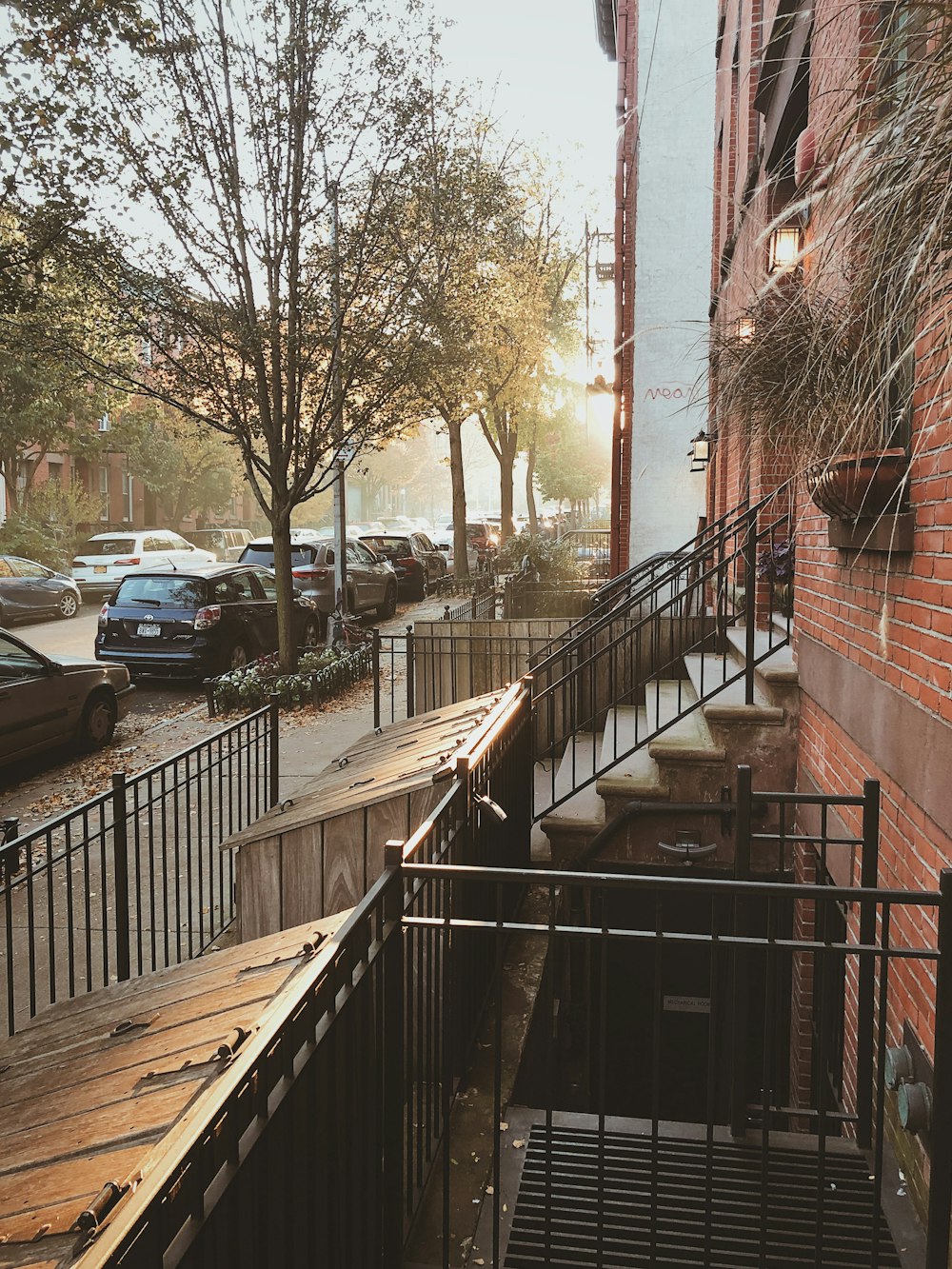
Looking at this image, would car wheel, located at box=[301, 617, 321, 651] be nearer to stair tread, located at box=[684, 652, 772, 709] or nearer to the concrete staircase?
stair tread, located at box=[684, 652, 772, 709]

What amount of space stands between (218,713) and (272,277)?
5.71 metres

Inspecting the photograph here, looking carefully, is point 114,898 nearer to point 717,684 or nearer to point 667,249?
point 717,684

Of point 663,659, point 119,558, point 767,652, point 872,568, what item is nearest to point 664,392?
point 663,659

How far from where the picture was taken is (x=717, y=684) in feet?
25.5

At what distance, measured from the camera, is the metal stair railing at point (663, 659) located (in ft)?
21.6

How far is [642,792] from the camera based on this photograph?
21.1 ft

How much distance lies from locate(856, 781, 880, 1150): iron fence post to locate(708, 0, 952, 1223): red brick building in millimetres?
115

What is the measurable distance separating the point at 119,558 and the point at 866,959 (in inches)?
1038

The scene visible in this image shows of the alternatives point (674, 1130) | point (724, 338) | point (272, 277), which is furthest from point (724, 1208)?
point (272, 277)

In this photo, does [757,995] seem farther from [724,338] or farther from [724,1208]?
[724,338]

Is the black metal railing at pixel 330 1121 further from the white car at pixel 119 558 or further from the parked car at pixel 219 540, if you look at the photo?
the parked car at pixel 219 540

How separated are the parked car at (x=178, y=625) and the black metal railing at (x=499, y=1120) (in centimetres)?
965

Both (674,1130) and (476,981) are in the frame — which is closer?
(674,1130)

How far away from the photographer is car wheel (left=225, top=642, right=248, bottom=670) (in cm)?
1431
